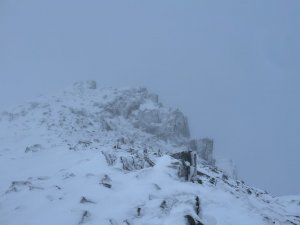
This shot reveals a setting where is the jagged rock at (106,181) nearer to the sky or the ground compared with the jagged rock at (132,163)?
nearer to the ground

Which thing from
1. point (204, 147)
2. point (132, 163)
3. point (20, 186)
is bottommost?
point (204, 147)

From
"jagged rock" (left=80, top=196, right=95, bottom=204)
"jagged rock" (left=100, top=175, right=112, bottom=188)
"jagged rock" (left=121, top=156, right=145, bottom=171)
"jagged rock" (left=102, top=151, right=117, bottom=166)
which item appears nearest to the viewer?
"jagged rock" (left=80, top=196, right=95, bottom=204)

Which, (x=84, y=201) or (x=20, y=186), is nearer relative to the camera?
(x=84, y=201)

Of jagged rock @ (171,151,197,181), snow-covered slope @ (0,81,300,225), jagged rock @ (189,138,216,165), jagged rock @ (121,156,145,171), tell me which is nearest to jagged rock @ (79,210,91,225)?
snow-covered slope @ (0,81,300,225)

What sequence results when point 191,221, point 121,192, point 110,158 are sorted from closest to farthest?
point 191,221 → point 121,192 → point 110,158

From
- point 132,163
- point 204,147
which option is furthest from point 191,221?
point 204,147

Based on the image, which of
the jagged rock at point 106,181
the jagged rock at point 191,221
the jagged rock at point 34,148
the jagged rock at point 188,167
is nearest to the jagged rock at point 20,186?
the jagged rock at point 106,181

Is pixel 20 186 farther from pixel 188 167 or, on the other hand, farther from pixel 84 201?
pixel 188 167

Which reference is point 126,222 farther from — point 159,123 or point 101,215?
point 159,123

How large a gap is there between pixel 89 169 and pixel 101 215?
6.91m

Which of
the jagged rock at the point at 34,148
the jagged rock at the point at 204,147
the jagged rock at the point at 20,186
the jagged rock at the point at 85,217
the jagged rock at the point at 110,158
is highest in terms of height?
the jagged rock at the point at 110,158

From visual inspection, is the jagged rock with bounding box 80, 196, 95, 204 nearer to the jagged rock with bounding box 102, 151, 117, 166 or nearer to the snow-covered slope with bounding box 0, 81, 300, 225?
the snow-covered slope with bounding box 0, 81, 300, 225

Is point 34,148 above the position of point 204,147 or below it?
above

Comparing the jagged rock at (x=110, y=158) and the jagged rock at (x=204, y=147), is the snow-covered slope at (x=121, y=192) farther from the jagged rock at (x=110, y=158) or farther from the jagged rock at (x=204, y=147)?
the jagged rock at (x=204, y=147)
